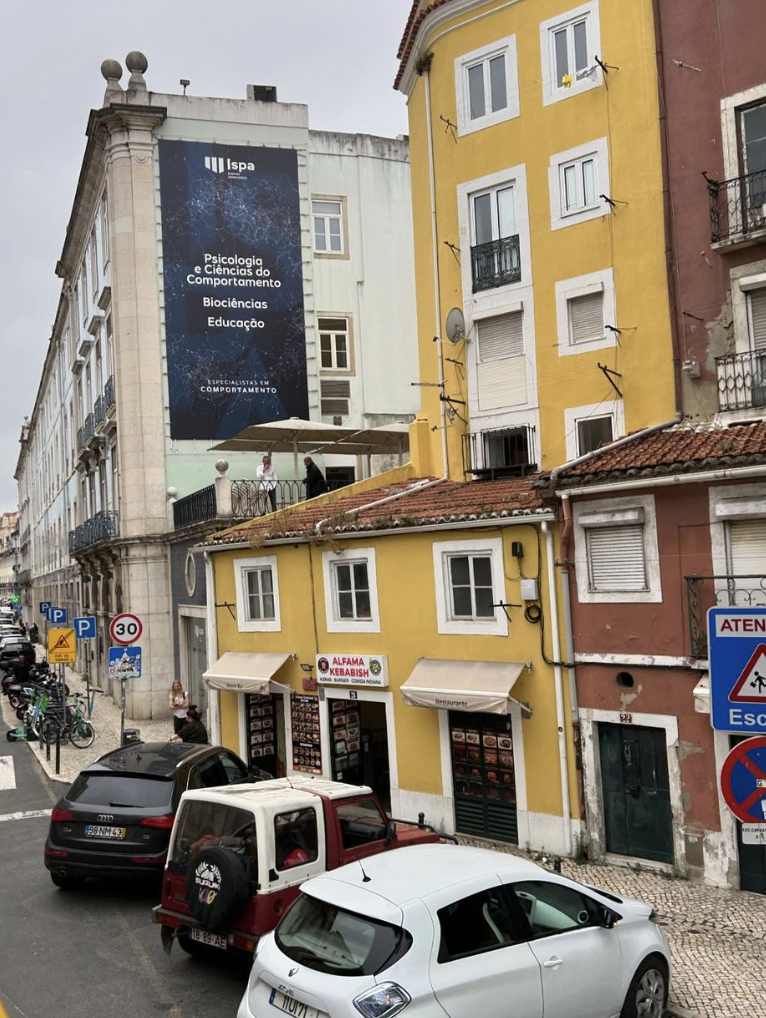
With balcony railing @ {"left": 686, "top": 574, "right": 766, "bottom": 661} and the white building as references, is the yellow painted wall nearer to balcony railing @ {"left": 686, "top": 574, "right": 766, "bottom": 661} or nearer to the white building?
balcony railing @ {"left": 686, "top": 574, "right": 766, "bottom": 661}

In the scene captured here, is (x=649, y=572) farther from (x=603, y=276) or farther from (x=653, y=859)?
(x=603, y=276)

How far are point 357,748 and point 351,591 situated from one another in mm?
3009

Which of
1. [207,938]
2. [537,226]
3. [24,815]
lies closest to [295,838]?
[207,938]

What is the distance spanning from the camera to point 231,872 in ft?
26.8

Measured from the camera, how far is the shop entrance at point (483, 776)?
540 inches

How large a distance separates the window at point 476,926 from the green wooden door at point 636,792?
244 inches

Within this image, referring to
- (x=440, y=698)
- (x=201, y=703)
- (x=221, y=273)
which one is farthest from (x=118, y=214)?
(x=440, y=698)

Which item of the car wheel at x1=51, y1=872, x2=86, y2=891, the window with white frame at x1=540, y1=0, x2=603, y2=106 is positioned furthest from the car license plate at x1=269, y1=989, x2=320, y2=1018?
the window with white frame at x1=540, y1=0, x2=603, y2=106

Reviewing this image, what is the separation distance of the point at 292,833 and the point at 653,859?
5.60 meters

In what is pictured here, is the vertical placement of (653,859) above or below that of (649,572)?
below

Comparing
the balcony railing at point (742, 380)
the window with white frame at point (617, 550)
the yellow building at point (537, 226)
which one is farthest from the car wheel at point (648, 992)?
the yellow building at point (537, 226)

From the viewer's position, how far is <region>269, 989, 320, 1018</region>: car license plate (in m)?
5.84

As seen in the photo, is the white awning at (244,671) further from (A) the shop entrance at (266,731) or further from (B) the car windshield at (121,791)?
(B) the car windshield at (121,791)

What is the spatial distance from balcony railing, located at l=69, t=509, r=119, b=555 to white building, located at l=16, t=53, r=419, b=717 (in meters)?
0.24
